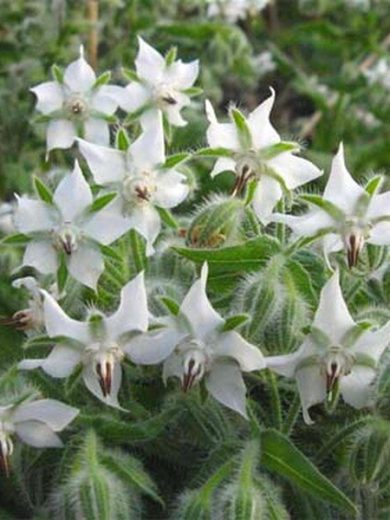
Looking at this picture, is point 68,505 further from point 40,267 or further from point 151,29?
point 151,29

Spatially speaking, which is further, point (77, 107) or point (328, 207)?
point (77, 107)

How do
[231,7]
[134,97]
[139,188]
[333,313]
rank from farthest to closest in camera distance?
[231,7] < [134,97] < [139,188] < [333,313]

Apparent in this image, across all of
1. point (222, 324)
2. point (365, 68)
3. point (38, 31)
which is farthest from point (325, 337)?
point (365, 68)

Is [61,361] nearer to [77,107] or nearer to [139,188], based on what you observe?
[139,188]

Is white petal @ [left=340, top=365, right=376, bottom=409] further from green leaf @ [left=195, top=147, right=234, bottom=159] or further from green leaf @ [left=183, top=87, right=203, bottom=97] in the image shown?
green leaf @ [left=183, top=87, right=203, bottom=97]

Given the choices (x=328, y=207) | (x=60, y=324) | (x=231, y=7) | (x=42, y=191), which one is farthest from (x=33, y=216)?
(x=231, y=7)

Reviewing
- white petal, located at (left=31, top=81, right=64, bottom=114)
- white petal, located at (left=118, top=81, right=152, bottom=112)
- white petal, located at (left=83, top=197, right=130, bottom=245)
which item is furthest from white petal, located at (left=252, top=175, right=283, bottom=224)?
white petal, located at (left=31, top=81, right=64, bottom=114)

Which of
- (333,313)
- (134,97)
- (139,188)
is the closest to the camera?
(333,313)
